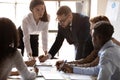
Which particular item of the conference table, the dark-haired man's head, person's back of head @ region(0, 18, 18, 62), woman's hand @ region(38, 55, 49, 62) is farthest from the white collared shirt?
the dark-haired man's head

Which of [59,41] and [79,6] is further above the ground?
[79,6]

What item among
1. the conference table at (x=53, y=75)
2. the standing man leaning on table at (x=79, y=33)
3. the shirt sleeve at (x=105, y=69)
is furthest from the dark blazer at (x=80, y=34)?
the shirt sleeve at (x=105, y=69)

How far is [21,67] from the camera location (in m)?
1.97

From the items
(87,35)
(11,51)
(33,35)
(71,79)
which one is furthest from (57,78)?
(33,35)

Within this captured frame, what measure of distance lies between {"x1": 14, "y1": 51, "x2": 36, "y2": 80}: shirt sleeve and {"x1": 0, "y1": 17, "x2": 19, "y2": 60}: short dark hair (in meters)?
0.13

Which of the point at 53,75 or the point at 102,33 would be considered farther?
the point at 53,75

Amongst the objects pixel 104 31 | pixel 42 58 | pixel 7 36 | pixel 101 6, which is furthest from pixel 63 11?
pixel 101 6

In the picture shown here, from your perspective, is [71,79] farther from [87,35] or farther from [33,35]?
[33,35]

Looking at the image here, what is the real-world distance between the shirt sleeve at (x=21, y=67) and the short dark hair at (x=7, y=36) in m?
0.13

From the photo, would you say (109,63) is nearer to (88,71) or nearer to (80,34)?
(88,71)

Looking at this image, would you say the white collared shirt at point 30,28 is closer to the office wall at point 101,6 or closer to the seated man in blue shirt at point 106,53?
the seated man in blue shirt at point 106,53

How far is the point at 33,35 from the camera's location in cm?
350

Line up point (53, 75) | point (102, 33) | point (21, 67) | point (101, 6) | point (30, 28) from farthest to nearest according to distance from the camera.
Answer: point (101, 6)
point (30, 28)
point (53, 75)
point (21, 67)
point (102, 33)

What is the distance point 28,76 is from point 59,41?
1217 millimetres
